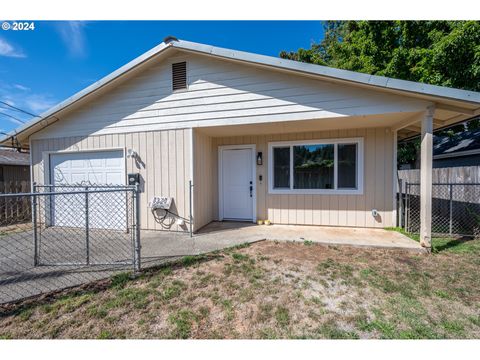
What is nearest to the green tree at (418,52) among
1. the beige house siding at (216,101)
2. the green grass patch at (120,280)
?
the beige house siding at (216,101)

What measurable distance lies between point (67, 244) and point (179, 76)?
4.61 metres

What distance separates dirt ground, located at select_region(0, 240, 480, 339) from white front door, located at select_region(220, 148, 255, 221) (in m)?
2.74

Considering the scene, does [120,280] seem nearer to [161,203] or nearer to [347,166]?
[161,203]

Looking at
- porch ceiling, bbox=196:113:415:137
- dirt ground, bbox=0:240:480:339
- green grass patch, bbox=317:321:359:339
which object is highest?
porch ceiling, bbox=196:113:415:137

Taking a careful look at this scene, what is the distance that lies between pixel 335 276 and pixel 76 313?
329 cm

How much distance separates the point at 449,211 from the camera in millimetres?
5516

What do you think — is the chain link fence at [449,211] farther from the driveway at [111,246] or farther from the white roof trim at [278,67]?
the white roof trim at [278,67]

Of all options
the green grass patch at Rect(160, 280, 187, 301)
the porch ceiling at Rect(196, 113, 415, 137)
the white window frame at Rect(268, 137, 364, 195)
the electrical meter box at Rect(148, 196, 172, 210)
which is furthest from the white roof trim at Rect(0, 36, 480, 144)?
the green grass patch at Rect(160, 280, 187, 301)

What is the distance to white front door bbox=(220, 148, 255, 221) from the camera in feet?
20.5

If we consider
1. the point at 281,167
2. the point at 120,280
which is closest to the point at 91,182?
the point at 120,280

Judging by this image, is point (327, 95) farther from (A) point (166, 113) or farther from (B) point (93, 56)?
(B) point (93, 56)

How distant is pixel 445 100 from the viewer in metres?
3.76

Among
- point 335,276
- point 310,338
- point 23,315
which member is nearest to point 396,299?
point 335,276

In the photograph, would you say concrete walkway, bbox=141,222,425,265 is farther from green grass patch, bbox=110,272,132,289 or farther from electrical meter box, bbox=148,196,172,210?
electrical meter box, bbox=148,196,172,210
